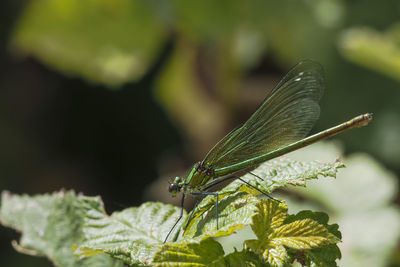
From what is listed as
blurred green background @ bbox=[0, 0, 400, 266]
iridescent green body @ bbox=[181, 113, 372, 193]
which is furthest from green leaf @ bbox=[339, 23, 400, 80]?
iridescent green body @ bbox=[181, 113, 372, 193]

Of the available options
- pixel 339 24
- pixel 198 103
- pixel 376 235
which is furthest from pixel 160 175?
pixel 376 235

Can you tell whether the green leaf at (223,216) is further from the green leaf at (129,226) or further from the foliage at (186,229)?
the green leaf at (129,226)

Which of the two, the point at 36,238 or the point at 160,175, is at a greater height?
the point at 160,175

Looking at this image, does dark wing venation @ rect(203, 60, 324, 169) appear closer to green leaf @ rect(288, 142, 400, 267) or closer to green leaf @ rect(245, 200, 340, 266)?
green leaf @ rect(245, 200, 340, 266)

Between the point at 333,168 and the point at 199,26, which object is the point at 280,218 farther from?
the point at 199,26

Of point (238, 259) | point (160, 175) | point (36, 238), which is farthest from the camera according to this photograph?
point (160, 175)

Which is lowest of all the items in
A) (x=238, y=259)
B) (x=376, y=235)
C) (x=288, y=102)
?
(x=238, y=259)

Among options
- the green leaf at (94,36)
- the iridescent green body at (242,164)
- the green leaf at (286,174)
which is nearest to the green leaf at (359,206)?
the iridescent green body at (242,164)

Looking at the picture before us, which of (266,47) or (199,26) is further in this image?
(266,47)
